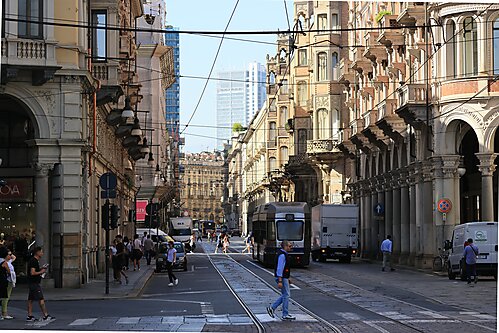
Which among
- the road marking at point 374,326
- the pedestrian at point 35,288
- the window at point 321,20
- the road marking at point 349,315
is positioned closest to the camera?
the road marking at point 374,326

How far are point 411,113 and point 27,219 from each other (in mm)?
20553

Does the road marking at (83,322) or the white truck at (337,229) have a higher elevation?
the white truck at (337,229)

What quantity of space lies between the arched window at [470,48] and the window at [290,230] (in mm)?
10610

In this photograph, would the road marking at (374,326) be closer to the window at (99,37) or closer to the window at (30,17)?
the window at (30,17)

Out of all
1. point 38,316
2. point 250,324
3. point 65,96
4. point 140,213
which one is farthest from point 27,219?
point 140,213

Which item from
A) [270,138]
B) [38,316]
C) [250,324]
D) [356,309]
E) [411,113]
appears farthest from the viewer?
[270,138]

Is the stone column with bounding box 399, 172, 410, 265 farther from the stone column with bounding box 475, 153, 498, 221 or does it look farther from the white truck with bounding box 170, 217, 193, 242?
the white truck with bounding box 170, 217, 193, 242

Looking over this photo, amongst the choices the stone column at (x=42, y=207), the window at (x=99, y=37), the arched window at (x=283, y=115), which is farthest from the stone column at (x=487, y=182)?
the arched window at (x=283, y=115)

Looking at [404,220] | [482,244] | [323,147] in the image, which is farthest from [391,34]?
[323,147]

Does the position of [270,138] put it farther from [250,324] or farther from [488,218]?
[250,324]

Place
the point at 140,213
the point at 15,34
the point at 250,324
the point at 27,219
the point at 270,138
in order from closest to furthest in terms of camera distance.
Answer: the point at 250,324, the point at 15,34, the point at 27,219, the point at 140,213, the point at 270,138

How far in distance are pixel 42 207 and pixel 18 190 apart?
3691 mm

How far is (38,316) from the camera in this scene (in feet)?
81.0

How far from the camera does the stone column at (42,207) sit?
3425 centimetres
